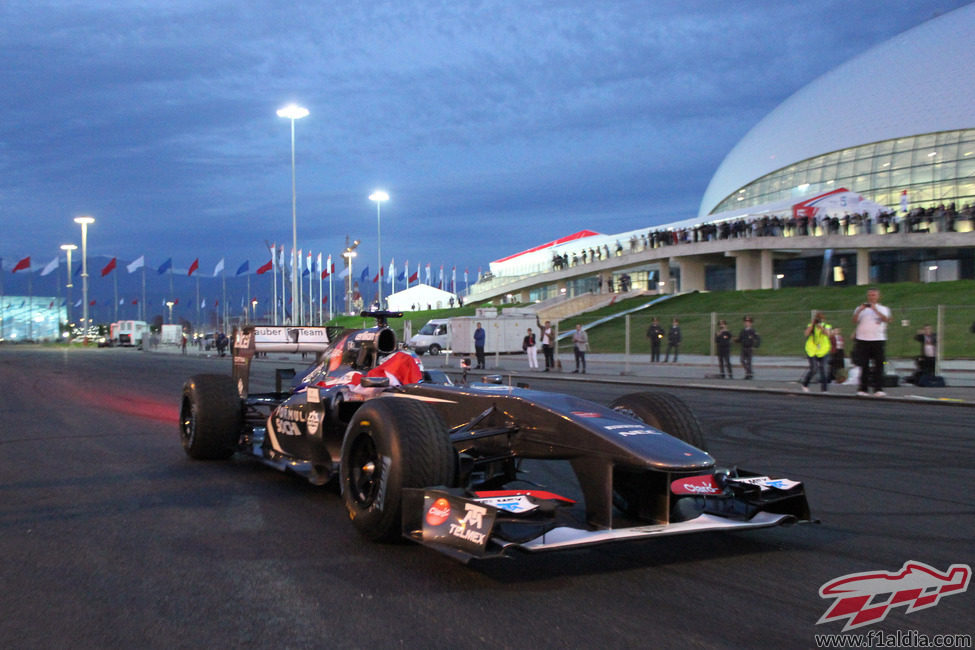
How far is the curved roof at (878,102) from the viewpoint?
65562mm

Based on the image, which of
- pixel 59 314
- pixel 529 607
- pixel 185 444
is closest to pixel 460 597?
pixel 529 607

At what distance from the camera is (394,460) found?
4.71 metres

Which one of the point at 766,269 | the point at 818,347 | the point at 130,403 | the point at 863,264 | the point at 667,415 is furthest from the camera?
the point at 766,269

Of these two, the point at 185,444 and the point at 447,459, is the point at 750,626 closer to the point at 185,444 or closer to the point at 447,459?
the point at 447,459

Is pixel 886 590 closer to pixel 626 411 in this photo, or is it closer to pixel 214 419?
pixel 626 411

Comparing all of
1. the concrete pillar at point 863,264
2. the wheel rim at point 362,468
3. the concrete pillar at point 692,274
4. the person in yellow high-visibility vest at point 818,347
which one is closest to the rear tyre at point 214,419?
the wheel rim at point 362,468

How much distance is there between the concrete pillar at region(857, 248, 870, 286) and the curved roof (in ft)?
72.5

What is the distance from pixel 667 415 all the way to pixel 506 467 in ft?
3.98

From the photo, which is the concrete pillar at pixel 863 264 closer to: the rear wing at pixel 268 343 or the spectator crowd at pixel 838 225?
the spectator crowd at pixel 838 225

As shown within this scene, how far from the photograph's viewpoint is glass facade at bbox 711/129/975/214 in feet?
194

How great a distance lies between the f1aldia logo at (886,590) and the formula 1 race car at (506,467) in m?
0.54

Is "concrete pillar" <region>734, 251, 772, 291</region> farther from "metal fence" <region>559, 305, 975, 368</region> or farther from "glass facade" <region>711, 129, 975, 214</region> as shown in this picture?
"metal fence" <region>559, 305, 975, 368</region>

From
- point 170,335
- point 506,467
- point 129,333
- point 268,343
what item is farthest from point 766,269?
point 129,333

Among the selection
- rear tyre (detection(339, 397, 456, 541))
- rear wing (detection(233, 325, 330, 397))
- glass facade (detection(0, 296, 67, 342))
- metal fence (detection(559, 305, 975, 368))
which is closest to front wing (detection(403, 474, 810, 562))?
rear tyre (detection(339, 397, 456, 541))
